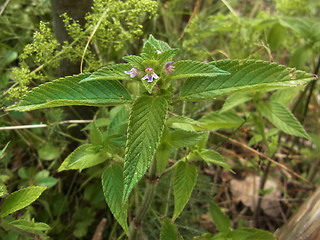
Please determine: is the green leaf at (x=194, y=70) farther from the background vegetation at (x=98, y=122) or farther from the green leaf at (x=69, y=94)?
the background vegetation at (x=98, y=122)

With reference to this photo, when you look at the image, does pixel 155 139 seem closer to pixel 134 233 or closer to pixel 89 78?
pixel 89 78

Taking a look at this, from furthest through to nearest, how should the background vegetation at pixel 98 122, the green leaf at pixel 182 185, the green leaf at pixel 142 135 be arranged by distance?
the background vegetation at pixel 98 122
the green leaf at pixel 182 185
the green leaf at pixel 142 135

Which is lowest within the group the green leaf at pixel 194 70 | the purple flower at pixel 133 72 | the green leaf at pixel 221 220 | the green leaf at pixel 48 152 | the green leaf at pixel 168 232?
the green leaf at pixel 221 220

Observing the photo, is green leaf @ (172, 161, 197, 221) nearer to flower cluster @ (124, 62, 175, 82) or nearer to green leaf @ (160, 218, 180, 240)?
green leaf @ (160, 218, 180, 240)

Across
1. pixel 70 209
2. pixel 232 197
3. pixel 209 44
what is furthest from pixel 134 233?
pixel 209 44

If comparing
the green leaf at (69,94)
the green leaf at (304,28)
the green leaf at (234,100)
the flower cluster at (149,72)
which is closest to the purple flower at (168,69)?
the flower cluster at (149,72)

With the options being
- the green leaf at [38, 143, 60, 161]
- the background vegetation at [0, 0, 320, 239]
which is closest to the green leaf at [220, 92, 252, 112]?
the background vegetation at [0, 0, 320, 239]
